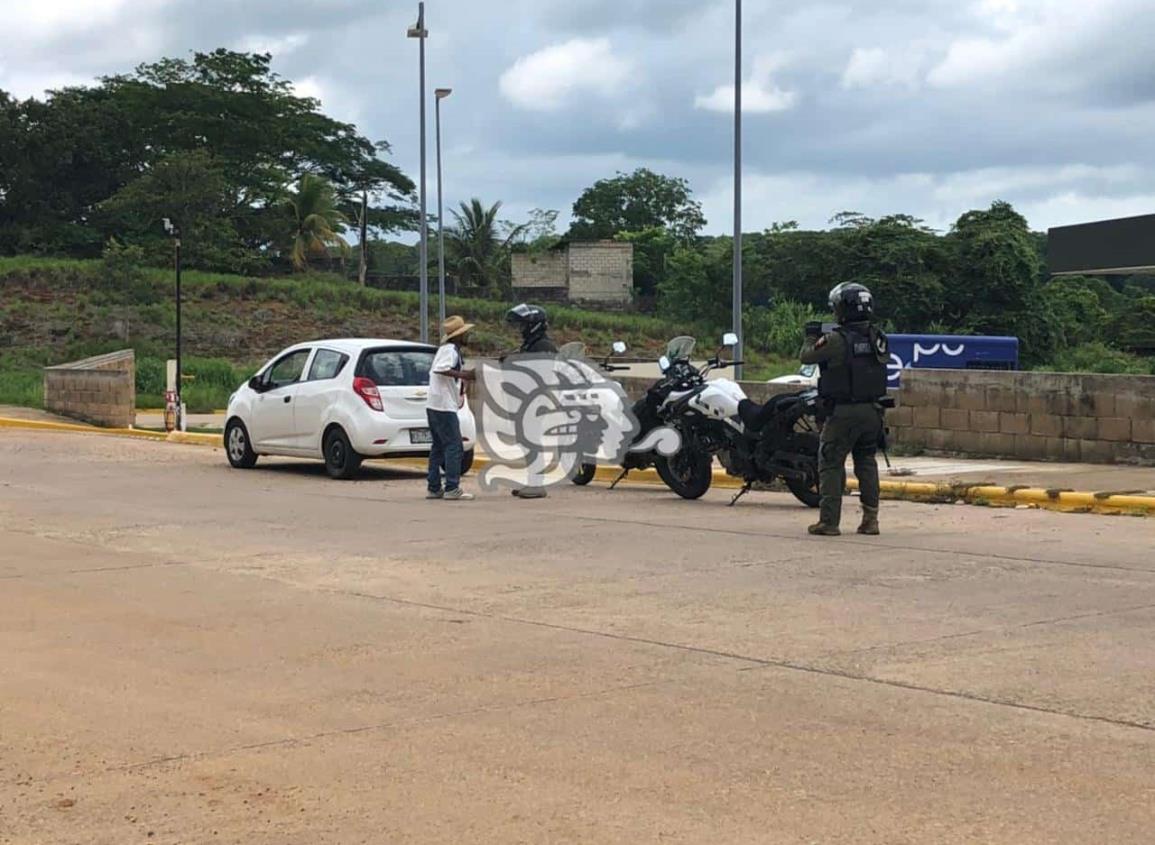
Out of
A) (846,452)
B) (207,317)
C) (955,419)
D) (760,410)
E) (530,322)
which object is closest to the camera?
(846,452)

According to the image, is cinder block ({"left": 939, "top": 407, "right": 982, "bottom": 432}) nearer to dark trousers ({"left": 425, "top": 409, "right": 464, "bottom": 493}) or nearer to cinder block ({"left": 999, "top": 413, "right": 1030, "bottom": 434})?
cinder block ({"left": 999, "top": 413, "right": 1030, "bottom": 434})

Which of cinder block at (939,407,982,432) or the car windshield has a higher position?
the car windshield

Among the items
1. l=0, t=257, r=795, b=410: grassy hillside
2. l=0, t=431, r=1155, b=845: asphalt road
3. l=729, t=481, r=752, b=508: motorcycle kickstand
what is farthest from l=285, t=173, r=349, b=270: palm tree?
l=0, t=431, r=1155, b=845: asphalt road

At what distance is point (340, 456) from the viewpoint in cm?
1700

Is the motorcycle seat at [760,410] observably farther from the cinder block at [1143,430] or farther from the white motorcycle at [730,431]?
the cinder block at [1143,430]

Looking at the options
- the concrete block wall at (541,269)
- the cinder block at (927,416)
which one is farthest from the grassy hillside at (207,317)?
the cinder block at (927,416)

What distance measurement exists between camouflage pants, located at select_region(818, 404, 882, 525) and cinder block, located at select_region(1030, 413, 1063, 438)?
652 cm

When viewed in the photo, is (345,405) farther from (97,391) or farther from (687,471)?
(97,391)

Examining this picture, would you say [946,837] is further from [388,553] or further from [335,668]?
[388,553]

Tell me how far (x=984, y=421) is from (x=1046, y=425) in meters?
0.85

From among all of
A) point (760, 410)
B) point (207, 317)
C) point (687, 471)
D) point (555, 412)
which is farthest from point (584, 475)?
point (207, 317)

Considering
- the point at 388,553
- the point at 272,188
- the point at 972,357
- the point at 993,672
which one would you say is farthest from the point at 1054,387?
the point at 272,188

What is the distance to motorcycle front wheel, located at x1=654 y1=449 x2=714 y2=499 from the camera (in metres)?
14.3

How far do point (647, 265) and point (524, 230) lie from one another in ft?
23.5
